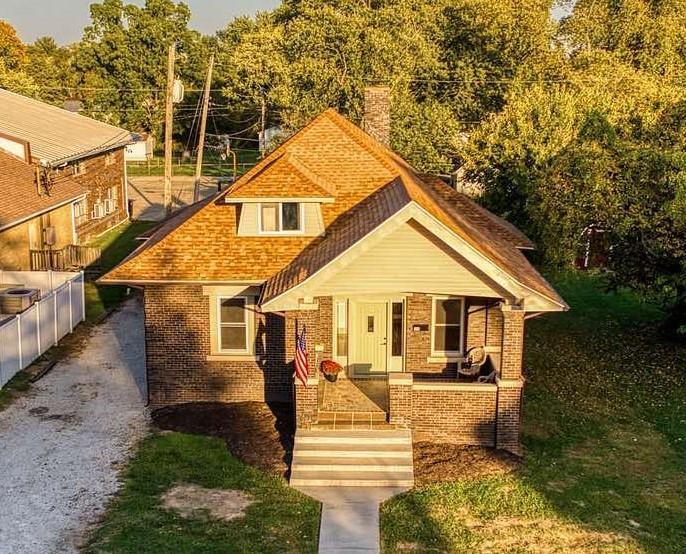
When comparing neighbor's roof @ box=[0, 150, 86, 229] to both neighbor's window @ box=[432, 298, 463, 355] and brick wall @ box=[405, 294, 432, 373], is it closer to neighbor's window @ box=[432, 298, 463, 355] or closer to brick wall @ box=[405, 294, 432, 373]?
brick wall @ box=[405, 294, 432, 373]

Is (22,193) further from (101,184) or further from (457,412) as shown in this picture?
(457,412)

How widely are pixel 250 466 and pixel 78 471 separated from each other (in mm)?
3292

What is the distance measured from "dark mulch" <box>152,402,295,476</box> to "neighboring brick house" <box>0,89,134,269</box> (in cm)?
1439

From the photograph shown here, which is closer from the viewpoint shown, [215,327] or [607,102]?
[215,327]

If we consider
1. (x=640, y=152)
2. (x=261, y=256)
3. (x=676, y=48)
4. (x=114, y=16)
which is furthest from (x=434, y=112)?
(x=114, y=16)

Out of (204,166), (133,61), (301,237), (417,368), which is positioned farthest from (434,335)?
(133,61)


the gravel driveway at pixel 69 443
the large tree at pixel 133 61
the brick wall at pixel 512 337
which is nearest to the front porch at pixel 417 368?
the brick wall at pixel 512 337

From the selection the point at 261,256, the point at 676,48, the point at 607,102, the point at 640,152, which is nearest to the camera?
the point at 261,256

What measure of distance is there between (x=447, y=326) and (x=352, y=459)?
5056 millimetres

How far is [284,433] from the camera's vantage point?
16781 millimetres

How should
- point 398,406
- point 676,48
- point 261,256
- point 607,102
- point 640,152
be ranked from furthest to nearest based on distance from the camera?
point 676,48
point 607,102
point 640,152
point 261,256
point 398,406

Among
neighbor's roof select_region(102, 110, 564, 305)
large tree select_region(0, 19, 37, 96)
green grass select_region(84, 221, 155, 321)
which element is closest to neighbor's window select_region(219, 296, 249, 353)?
neighbor's roof select_region(102, 110, 564, 305)

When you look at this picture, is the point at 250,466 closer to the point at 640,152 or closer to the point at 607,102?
the point at 640,152

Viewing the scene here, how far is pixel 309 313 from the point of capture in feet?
52.2
